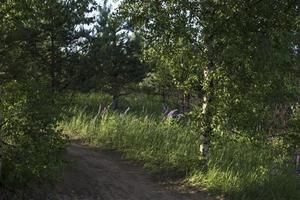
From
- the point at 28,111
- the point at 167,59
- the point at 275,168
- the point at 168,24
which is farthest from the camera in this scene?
the point at 275,168

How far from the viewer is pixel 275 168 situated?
35.6 ft

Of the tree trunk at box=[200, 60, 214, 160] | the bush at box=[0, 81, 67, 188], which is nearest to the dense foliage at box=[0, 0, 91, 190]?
the bush at box=[0, 81, 67, 188]

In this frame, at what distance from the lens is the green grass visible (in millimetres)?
9648

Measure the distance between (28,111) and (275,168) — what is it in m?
6.04

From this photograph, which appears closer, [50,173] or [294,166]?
[50,173]

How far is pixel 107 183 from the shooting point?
367 inches

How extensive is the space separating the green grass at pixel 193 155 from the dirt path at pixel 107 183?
0.51m

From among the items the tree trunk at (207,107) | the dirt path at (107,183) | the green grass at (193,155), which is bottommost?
the dirt path at (107,183)

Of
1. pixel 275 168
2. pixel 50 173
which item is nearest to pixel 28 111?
pixel 50 173

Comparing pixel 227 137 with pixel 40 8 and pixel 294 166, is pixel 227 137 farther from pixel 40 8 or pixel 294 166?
pixel 40 8

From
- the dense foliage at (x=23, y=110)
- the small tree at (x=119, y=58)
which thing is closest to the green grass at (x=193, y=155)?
the dense foliage at (x=23, y=110)

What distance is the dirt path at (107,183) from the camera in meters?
8.62

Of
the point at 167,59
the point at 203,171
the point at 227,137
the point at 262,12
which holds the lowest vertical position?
the point at 203,171

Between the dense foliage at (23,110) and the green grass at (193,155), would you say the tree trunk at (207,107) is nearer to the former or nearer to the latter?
the green grass at (193,155)
